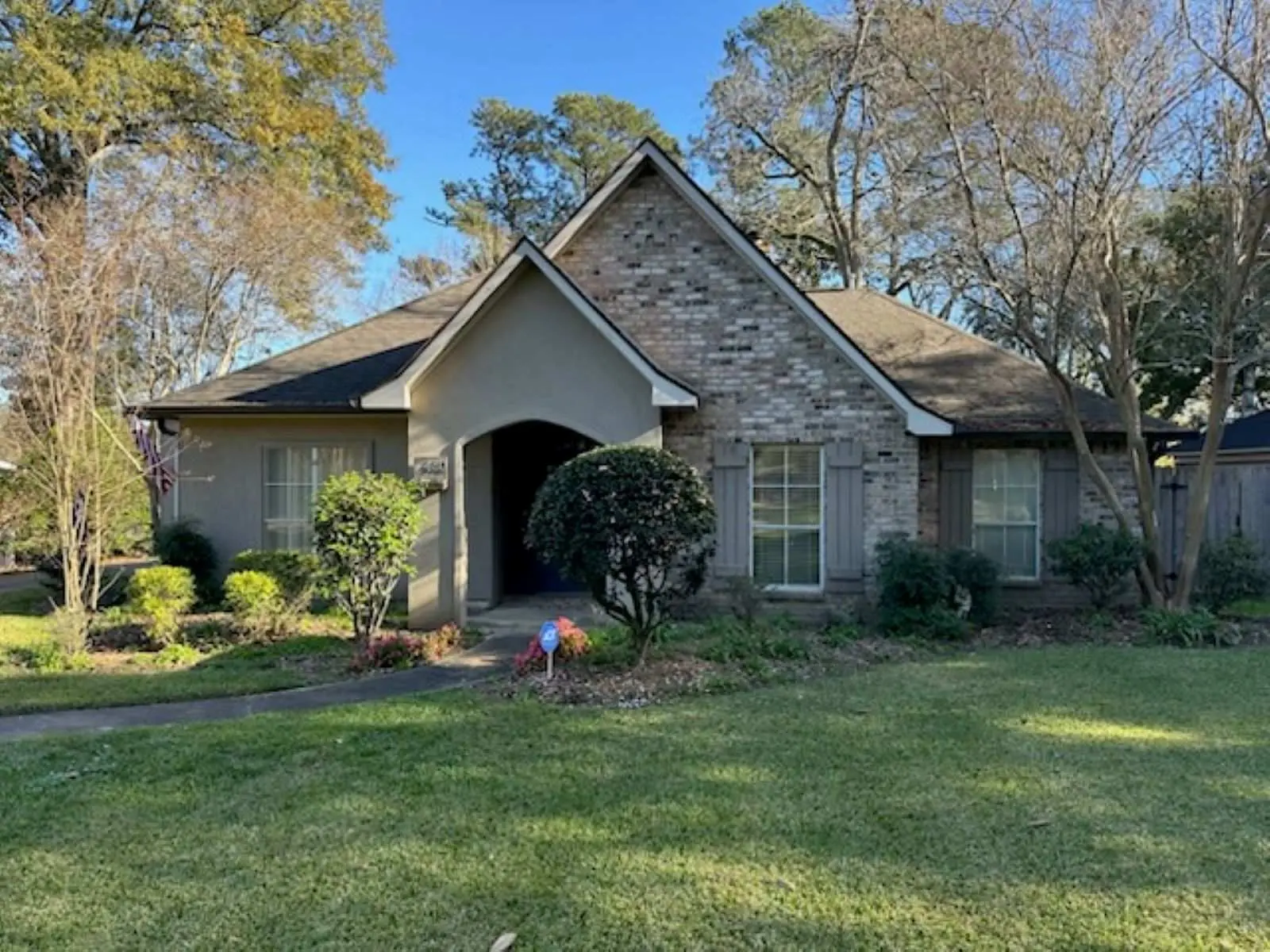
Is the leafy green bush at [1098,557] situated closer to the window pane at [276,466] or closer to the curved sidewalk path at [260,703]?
the curved sidewalk path at [260,703]

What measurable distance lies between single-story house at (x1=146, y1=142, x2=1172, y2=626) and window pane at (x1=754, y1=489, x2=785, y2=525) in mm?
24

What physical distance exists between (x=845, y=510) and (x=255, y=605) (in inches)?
286

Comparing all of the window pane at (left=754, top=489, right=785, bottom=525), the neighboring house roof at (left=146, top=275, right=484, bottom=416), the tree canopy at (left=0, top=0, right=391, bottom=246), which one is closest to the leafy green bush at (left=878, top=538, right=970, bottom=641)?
the window pane at (left=754, top=489, right=785, bottom=525)

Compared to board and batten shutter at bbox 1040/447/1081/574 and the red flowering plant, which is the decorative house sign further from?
board and batten shutter at bbox 1040/447/1081/574

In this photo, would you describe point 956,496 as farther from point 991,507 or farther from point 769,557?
point 769,557

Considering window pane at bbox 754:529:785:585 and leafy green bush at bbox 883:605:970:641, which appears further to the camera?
window pane at bbox 754:529:785:585

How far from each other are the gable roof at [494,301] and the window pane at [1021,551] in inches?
203

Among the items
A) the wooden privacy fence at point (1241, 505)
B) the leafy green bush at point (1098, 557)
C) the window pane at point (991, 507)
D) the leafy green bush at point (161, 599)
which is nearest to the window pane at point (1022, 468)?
the window pane at point (991, 507)

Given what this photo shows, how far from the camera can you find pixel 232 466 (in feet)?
43.4

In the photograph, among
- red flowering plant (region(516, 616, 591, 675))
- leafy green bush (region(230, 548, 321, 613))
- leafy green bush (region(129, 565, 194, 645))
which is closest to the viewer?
red flowering plant (region(516, 616, 591, 675))

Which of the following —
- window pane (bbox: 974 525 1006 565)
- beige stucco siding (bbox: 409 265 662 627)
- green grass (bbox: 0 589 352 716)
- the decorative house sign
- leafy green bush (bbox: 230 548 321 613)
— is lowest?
Result: green grass (bbox: 0 589 352 716)

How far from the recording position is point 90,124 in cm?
2044

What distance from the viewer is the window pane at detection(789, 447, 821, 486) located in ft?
38.9

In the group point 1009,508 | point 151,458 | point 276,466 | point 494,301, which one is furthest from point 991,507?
point 151,458
